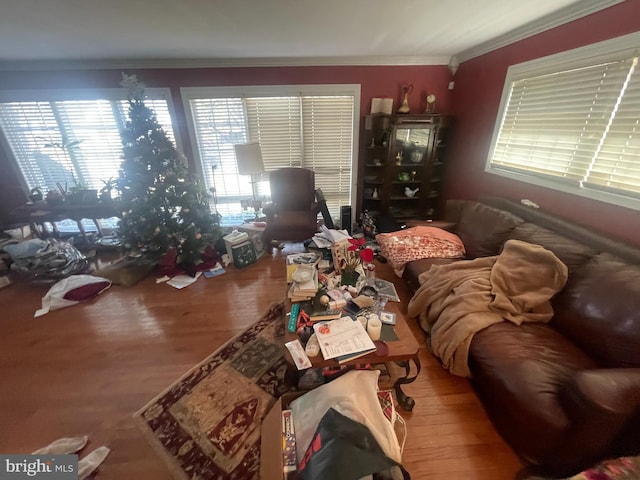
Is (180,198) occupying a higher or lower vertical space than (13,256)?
higher

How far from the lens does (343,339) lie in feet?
4.72

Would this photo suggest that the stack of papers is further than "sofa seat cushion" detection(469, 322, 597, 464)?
Yes

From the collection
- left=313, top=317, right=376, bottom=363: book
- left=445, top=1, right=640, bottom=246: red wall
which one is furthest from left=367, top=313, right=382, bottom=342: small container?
left=445, top=1, right=640, bottom=246: red wall

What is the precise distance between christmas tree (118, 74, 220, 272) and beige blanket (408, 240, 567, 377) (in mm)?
2586

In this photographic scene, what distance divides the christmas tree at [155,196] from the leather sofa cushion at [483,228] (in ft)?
9.27

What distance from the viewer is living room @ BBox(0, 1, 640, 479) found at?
1422mm

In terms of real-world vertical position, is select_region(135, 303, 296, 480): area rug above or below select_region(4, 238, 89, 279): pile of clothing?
below

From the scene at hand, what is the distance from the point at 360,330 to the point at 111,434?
1.54 metres

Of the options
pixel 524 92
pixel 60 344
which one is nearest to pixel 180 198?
pixel 60 344

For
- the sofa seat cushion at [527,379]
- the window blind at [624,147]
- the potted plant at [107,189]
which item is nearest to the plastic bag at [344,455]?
the sofa seat cushion at [527,379]

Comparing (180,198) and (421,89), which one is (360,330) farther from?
(421,89)

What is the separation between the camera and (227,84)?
3.35 meters

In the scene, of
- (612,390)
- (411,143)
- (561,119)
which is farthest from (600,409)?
(411,143)

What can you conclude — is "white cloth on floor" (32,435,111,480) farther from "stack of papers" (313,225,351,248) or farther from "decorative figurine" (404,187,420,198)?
"decorative figurine" (404,187,420,198)
